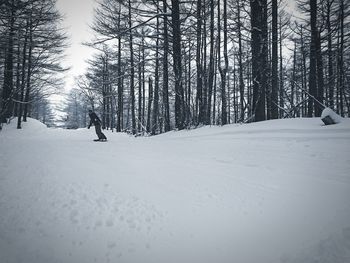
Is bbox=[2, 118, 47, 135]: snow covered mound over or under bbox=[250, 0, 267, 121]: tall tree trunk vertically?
under

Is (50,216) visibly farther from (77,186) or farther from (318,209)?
(318,209)

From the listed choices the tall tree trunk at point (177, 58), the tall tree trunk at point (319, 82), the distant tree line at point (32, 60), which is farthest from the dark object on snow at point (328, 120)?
the distant tree line at point (32, 60)

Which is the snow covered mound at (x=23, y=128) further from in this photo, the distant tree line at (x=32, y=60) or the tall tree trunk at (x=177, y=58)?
the tall tree trunk at (x=177, y=58)

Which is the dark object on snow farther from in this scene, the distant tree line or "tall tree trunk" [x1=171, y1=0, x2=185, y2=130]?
the distant tree line

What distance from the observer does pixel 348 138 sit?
14.8 feet

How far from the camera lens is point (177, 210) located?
248 centimetres

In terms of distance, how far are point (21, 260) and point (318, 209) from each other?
3309mm

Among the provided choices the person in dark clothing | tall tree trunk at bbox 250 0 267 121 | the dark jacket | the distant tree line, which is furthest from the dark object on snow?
the distant tree line

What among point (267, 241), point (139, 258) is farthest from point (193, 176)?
point (139, 258)

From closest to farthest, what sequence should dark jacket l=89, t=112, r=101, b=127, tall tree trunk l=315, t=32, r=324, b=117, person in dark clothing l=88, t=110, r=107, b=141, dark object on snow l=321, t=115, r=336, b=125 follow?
dark object on snow l=321, t=115, r=336, b=125 → person in dark clothing l=88, t=110, r=107, b=141 → dark jacket l=89, t=112, r=101, b=127 → tall tree trunk l=315, t=32, r=324, b=117

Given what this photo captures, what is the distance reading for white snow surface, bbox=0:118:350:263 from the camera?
1882 mm

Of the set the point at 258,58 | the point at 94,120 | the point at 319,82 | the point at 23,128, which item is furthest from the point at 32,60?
the point at 319,82

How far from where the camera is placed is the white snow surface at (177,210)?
6.17ft

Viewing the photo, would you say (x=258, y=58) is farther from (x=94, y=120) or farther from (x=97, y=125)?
(x=94, y=120)
